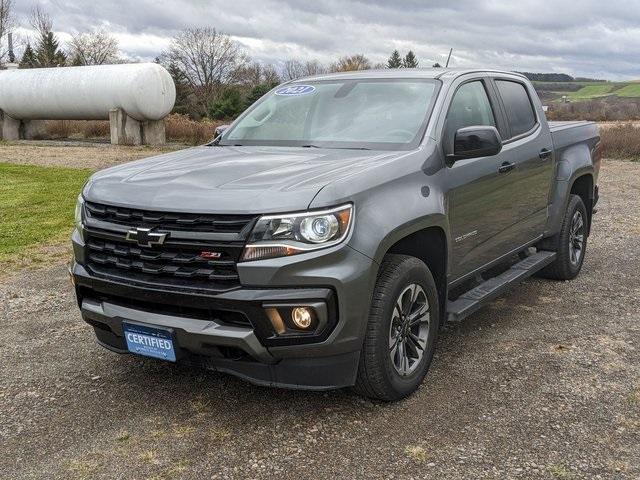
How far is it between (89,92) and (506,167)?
18.8m

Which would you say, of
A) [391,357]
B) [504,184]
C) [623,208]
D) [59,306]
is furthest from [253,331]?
[623,208]

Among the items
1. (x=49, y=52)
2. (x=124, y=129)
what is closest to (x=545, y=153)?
(x=124, y=129)

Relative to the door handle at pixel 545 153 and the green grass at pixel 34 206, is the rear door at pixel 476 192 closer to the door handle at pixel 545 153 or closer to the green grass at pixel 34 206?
the door handle at pixel 545 153

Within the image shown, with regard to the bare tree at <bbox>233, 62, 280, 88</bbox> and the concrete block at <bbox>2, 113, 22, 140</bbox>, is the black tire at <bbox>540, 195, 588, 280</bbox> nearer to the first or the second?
the concrete block at <bbox>2, 113, 22, 140</bbox>

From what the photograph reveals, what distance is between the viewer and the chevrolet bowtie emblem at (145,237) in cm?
320

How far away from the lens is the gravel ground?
3.07m

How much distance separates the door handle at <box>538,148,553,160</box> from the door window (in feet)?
2.11

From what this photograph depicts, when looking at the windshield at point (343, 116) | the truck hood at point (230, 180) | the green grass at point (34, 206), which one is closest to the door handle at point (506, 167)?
the windshield at point (343, 116)

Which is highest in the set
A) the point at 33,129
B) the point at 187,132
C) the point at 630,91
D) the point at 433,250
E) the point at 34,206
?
the point at 630,91

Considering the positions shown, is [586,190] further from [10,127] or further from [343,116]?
[10,127]

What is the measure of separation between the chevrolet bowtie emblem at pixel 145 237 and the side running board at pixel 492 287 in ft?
6.03

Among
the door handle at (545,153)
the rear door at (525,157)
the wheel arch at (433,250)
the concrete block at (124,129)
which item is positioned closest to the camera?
the wheel arch at (433,250)

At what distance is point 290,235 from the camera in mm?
3090

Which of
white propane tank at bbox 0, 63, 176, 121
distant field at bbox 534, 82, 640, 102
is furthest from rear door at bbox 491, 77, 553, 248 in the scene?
distant field at bbox 534, 82, 640, 102
